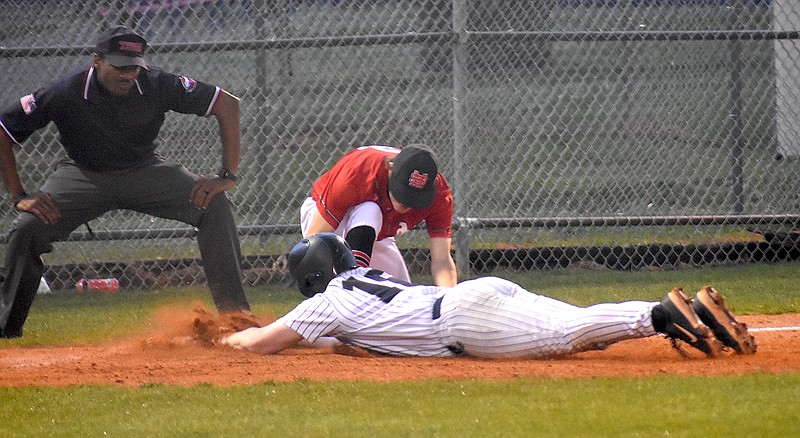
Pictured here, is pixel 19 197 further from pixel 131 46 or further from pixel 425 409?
pixel 425 409

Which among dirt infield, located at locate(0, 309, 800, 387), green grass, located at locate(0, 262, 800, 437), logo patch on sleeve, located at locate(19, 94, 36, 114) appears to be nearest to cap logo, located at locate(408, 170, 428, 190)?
dirt infield, located at locate(0, 309, 800, 387)

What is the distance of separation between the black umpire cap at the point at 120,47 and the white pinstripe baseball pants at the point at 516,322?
100 inches

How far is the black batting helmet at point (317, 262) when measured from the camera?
545 cm

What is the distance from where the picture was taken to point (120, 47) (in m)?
6.54

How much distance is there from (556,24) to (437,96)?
4.59 feet

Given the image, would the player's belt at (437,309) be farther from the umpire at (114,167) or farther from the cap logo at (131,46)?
the cap logo at (131,46)

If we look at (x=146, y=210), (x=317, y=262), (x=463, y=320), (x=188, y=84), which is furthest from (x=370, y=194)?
(x=146, y=210)

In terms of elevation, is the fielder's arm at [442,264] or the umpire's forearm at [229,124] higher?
the umpire's forearm at [229,124]

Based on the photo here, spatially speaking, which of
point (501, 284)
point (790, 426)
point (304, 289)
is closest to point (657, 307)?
point (501, 284)

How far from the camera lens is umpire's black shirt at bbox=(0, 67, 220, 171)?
22.0 ft

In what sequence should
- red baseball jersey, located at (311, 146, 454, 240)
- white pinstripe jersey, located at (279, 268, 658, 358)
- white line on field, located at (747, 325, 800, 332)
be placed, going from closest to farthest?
white pinstripe jersey, located at (279, 268, 658, 358) < white line on field, located at (747, 325, 800, 332) < red baseball jersey, located at (311, 146, 454, 240)

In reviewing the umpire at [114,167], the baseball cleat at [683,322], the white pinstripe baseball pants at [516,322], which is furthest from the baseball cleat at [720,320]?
the umpire at [114,167]

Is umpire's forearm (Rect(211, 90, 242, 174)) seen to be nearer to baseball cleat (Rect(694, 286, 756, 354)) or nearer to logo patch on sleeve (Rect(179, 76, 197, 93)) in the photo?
logo patch on sleeve (Rect(179, 76, 197, 93))

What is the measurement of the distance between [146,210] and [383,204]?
1667mm
